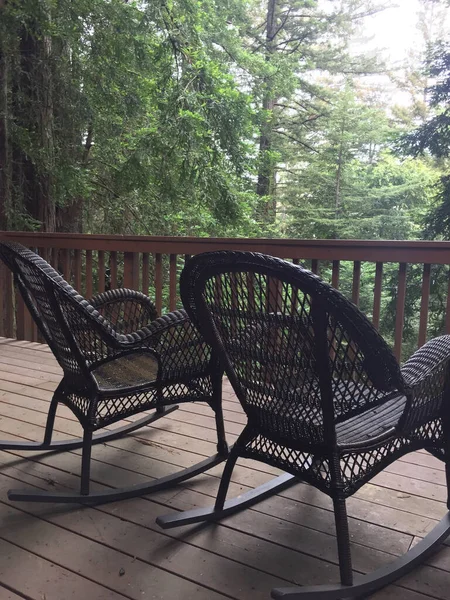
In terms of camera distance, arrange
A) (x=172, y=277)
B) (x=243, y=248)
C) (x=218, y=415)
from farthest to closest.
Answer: (x=172, y=277) → (x=243, y=248) → (x=218, y=415)

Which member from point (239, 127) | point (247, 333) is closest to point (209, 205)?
point (239, 127)

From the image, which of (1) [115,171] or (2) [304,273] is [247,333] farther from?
(1) [115,171]

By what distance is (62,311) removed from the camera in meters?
1.80

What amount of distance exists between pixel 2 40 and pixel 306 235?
8412 mm

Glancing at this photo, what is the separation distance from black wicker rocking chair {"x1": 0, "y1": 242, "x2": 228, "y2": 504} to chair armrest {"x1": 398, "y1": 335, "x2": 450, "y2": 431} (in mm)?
804

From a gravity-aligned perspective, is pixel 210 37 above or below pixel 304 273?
above

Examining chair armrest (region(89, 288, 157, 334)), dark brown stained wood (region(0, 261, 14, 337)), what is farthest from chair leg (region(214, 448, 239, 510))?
dark brown stained wood (region(0, 261, 14, 337))

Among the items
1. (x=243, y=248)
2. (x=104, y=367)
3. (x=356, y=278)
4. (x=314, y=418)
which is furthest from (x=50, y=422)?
(x=356, y=278)

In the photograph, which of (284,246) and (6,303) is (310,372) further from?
(6,303)

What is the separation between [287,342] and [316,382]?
128mm

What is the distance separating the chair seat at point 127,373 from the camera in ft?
6.41

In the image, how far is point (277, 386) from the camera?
1442mm

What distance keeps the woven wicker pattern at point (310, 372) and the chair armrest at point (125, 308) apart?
102 centimetres

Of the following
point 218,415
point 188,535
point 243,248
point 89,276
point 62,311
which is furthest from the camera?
point 89,276
